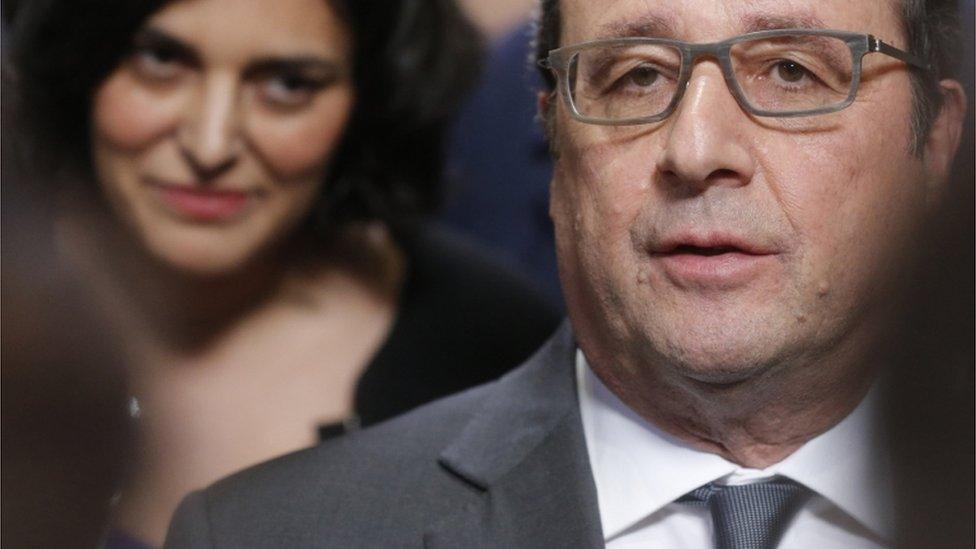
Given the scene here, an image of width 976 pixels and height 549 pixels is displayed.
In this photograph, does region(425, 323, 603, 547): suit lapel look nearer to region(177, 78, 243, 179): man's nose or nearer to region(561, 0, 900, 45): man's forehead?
region(561, 0, 900, 45): man's forehead

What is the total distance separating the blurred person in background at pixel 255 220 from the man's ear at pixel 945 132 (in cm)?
121

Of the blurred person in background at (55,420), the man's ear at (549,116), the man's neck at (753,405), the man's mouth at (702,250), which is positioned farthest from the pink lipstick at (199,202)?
the man's mouth at (702,250)

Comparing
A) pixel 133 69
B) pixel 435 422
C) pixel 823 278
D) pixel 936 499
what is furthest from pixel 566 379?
pixel 133 69

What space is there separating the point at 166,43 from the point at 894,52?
1401mm

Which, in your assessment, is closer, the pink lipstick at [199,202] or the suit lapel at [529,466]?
the suit lapel at [529,466]

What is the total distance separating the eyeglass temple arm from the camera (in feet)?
5.98

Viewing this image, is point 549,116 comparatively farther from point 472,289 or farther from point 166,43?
point 472,289

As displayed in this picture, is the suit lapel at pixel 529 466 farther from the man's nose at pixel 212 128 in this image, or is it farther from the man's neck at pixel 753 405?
the man's nose at pixel 212 128

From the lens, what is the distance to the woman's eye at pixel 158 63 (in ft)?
9.01

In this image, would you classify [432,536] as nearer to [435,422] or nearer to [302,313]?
[435,422]

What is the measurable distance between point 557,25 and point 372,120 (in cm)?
106

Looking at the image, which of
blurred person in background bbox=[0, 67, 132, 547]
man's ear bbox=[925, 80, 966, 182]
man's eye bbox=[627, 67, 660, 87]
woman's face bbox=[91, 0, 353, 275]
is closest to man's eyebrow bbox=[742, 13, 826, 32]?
man's eye bbox=[627, 67, 660, 87]

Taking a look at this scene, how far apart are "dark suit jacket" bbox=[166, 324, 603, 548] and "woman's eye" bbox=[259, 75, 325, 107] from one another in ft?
2.86

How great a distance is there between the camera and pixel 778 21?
1812 millimetres
